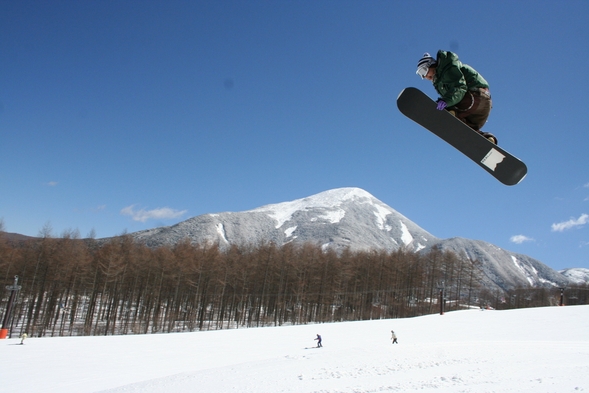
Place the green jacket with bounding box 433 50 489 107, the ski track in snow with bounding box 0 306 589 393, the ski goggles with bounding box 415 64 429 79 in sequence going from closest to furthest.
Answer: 1. the green jacket with bounding box 433 50 489 107
2. the ski goggles with bounding box 415 64 429 79
3. the ski track in snow with bounding box 0 306 589 393

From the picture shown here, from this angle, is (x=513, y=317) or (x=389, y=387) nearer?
(x=389, y=387)

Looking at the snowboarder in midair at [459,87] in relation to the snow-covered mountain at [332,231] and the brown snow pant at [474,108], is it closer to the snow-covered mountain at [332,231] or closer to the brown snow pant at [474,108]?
the brown snow pant at [474,108]

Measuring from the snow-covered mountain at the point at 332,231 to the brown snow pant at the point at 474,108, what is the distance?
4835 inches

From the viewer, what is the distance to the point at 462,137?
3.70 metres

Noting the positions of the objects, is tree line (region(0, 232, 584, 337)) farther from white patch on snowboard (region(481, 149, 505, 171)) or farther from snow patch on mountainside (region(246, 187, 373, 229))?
snow patch on mountainside (region(246, 187, 373, 229))

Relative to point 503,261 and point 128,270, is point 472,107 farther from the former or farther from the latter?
point 503,261

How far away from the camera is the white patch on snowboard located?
3.66m

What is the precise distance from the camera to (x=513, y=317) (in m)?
26.1

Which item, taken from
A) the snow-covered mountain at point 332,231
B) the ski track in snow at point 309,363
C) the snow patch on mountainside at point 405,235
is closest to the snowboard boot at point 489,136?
the ski track in snow at point 309,363

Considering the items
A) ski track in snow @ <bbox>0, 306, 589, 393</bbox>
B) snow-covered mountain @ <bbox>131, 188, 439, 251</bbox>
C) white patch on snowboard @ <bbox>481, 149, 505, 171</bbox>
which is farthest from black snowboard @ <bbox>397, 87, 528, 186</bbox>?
snow-covered mountain @ <bbox>131, 188, 439, 251</bbox>

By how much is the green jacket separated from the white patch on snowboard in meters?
0.71

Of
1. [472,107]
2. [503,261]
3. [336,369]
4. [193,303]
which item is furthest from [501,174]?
[503,261]

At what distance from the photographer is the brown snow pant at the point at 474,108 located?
11.5ft

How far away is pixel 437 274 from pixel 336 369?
1621 inches
